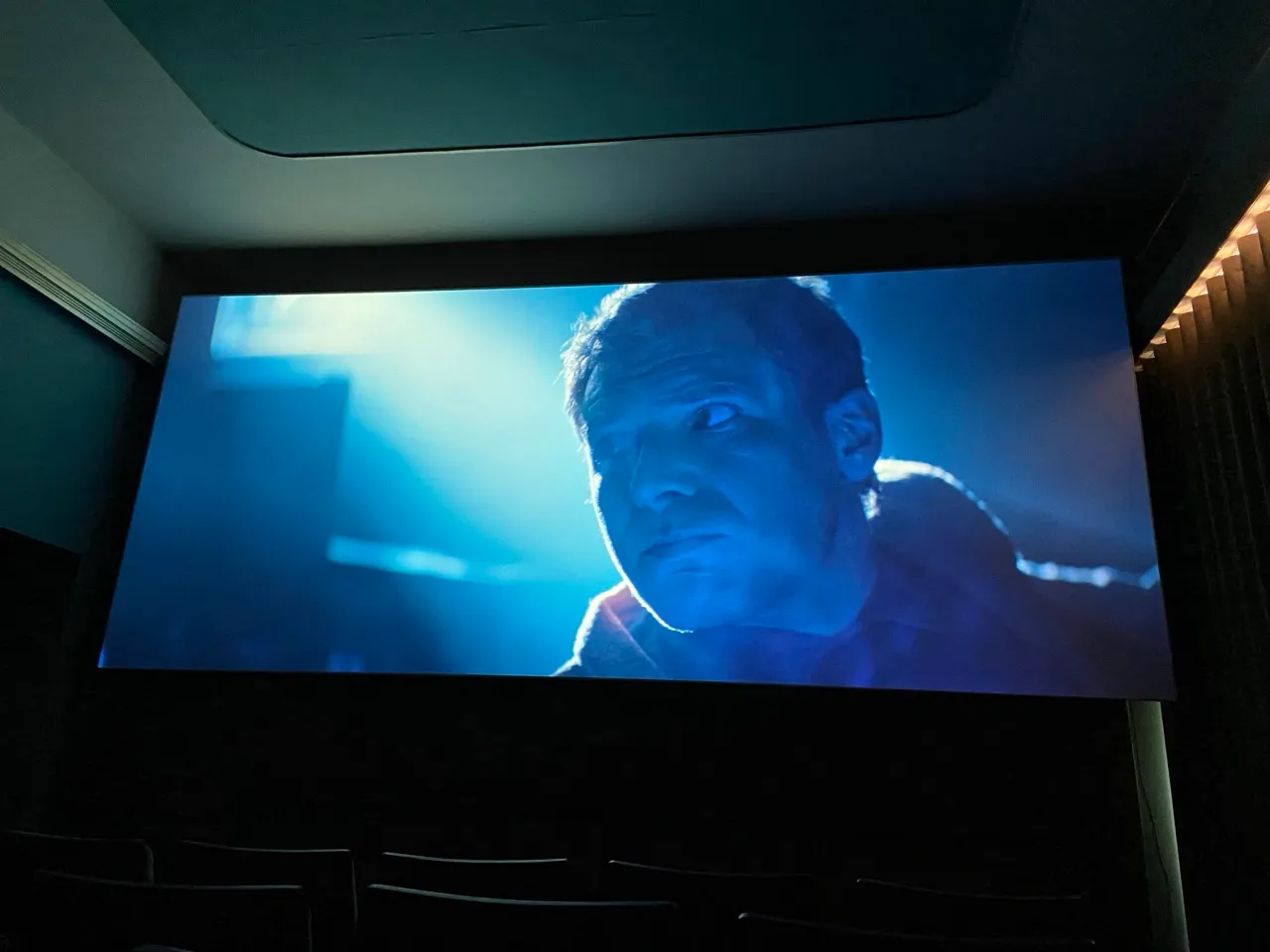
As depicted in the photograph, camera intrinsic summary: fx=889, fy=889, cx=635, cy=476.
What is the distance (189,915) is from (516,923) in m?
0.58

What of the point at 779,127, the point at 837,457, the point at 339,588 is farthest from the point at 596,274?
the point at 339,588

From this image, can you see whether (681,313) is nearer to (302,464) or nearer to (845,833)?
(302,464)

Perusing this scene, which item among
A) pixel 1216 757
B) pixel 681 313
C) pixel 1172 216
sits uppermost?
pixel 1172 216

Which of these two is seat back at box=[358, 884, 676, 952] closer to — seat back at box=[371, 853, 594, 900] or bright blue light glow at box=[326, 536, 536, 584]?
seat back at box=[371, 853, 594, 900]

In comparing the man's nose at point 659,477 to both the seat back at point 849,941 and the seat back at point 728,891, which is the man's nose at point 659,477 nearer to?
the seat back at point 728,891

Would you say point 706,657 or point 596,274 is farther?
point 596,274

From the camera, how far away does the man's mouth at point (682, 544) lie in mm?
3096

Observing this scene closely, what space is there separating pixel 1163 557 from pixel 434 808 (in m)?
2.72

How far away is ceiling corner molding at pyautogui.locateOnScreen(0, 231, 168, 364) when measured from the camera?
3115mm

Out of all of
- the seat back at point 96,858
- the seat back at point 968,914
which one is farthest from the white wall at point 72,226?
the seat back at point 968,914

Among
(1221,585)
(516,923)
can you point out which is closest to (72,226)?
(516,923)

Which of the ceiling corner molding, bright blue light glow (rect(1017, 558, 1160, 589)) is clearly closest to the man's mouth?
bright blue light glow (rect(1017, 558, 1160, 589))

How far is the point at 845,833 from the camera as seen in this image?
118 inches

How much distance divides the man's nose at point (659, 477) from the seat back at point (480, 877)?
4.68 ft
